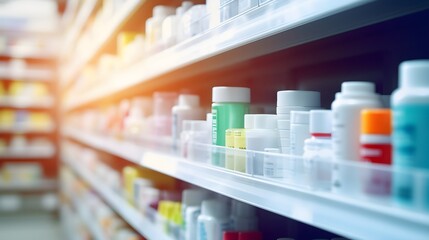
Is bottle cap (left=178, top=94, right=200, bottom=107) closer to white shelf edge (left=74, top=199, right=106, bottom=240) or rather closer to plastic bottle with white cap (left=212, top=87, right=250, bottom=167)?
plastic bottle with white cap (left=212, top=87, right=250, bottom=167)

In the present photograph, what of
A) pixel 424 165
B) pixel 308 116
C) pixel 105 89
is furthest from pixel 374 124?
pixel 105 89

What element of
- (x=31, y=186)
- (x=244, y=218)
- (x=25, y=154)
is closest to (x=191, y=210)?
(x=244, y=218)

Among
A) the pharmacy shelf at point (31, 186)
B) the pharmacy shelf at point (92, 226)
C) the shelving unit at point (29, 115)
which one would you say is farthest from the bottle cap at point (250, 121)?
the pharmacy shelf at point (31, 186)

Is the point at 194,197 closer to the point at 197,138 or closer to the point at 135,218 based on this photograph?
the point at 197,138

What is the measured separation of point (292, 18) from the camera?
2.96 ft

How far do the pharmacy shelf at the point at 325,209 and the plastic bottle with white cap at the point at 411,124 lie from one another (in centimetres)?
4

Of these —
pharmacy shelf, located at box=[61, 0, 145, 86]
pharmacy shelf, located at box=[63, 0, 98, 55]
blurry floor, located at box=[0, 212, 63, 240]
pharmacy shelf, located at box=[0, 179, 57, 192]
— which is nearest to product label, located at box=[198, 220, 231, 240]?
pharmacy shelf, located at box=[61, 0, 145, 86]

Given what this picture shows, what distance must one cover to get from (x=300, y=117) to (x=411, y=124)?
0.34m

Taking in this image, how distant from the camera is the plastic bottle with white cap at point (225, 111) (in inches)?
50.8

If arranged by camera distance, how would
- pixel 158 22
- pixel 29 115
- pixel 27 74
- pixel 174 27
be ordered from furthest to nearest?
pixel 29 115 → pixel 27 74 → pixel 158 22 → pixel 174 27

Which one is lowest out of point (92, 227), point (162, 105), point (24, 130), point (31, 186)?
point (31, 186)

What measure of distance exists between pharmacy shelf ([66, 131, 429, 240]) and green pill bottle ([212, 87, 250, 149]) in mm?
92

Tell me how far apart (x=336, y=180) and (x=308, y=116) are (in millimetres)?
237

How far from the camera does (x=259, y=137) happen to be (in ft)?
3.57
